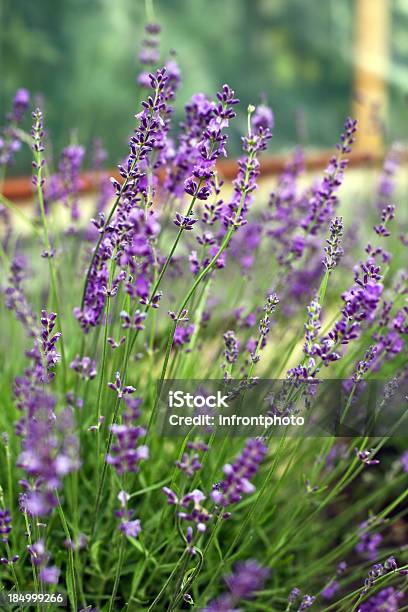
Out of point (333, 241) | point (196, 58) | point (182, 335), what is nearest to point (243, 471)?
point (333, 241)

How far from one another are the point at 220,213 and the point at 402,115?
432cm

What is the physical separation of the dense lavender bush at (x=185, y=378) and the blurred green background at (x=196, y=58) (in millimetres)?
1971

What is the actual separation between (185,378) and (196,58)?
3294 mm

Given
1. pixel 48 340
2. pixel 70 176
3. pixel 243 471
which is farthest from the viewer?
pixel 70 176

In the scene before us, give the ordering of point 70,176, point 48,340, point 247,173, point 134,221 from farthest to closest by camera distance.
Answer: point 70,176, point 247,173, point 48,340, point 134,221

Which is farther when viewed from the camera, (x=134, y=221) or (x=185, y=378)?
(x=185, y=378)

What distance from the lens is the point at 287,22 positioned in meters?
4.99

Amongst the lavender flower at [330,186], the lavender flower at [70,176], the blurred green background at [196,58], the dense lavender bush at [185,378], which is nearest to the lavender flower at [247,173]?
the dense lavender bush at [185,378]

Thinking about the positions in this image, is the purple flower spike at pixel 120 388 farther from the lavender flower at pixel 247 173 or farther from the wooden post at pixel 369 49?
the wooden post at pixel 369 49

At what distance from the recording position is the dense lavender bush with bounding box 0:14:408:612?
108 centimetres

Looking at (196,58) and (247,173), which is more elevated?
(196,58)

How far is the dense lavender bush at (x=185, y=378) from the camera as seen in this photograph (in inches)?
42.5

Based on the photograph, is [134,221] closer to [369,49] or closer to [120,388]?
[120,388]

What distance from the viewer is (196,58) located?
177 inches
